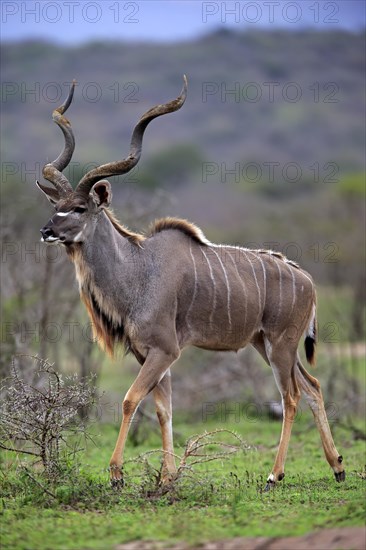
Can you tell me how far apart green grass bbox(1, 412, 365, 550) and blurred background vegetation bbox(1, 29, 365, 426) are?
2.87 m

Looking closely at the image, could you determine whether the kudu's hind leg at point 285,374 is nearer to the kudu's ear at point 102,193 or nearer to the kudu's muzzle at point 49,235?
the kudu's ear at point 102,193

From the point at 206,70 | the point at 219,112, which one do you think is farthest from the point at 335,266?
the point at 206,70

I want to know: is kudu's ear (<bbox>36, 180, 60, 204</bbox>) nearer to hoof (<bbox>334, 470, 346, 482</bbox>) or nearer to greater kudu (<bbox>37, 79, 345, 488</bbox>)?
greater kudu (<bbox>37, 79, 345, 488</bbox>)

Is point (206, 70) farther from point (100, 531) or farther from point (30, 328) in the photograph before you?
point (100, 531)

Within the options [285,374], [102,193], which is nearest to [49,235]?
[102,193]

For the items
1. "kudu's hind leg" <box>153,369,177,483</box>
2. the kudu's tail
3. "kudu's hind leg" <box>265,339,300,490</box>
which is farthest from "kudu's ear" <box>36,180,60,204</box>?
the kudu's tail

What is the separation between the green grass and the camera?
4.43 m

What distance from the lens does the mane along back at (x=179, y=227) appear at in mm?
6363

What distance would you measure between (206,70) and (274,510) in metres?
57.5

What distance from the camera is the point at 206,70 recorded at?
60.9m

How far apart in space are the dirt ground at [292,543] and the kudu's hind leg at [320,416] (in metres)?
1.81

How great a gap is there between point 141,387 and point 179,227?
1151 millimetres

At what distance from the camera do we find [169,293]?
6.04 m

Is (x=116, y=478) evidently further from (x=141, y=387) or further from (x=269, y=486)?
(x=269, y=486)
